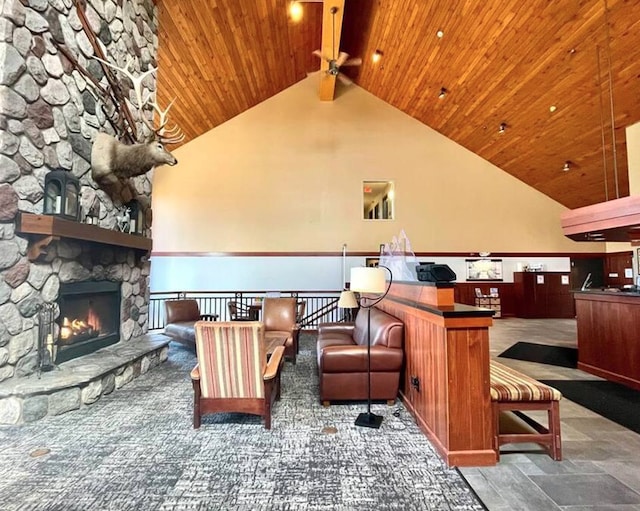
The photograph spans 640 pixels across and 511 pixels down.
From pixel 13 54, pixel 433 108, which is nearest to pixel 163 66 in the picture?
pixel 13 54

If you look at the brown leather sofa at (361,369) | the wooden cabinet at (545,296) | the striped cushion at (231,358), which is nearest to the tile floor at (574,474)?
the brown leather sofa at (361,369)

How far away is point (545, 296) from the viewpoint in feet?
30.8

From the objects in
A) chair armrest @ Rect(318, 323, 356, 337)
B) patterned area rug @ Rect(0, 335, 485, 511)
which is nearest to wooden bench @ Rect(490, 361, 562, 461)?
patterned area rug @ Rect(0, 335, 485, 511)

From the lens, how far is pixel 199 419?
2781 millimetres

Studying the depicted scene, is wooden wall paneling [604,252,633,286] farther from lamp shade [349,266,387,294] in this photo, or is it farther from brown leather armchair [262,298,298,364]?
lamp shade [349,266,387,294]

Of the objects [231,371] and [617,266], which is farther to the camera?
[617,266]

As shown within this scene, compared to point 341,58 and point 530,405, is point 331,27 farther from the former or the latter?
point 530,405

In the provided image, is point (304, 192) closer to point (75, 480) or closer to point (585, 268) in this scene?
point (75, 480)

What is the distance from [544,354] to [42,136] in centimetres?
715

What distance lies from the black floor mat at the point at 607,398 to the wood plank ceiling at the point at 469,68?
458cm

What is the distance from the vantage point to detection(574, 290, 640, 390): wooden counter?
388 centimetres

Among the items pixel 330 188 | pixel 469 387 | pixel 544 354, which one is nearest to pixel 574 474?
pixel 469 387

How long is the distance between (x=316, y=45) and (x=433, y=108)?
3.20 m

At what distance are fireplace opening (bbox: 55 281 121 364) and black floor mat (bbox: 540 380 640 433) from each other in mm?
5287
